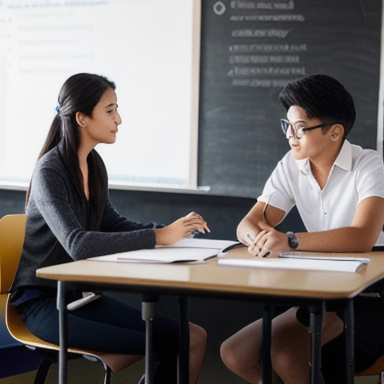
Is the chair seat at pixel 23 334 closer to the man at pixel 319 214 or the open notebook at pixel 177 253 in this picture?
the open notebook at pixel 177 253

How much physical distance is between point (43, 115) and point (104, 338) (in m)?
2.22

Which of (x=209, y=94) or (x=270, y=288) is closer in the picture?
(x=270, y=288)

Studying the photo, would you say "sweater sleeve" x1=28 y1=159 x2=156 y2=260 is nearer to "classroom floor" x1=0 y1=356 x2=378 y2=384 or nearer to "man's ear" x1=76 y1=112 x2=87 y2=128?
"man's ear" x1=76 y1=112 x2=87 y2=128

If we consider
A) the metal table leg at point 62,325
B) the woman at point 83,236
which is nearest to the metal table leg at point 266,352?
the woman at point 83,236

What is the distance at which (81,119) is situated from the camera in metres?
2.69

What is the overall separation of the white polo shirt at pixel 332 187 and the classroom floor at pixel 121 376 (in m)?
1.23

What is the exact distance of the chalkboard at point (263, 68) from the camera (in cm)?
353

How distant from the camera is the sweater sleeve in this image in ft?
7.54

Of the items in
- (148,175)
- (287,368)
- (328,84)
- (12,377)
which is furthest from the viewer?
(148,175)

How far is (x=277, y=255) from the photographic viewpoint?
7.56ft

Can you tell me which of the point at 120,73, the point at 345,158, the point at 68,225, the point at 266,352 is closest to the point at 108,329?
the point at 68,225

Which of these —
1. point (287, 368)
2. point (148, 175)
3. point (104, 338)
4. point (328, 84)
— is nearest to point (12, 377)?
point (148, 175)

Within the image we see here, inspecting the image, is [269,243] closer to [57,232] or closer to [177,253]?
[177,253]

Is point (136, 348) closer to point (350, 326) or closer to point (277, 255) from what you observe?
point (277, 255)
